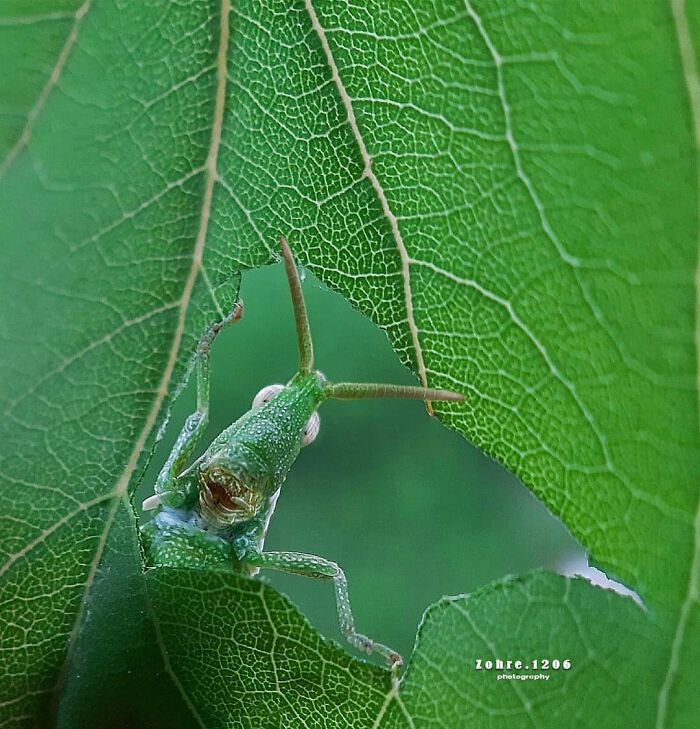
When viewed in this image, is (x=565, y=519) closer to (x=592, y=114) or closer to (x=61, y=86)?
(x=592, y=114)

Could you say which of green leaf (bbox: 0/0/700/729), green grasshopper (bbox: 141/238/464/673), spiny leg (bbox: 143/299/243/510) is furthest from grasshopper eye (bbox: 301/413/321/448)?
green leaf (bbox: 0/0/700/729)

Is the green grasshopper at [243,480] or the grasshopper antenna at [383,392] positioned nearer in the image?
the grasshopper antenna at [383,392]

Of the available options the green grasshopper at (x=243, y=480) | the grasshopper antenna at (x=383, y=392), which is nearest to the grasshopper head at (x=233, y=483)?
the green grasshopper at (x=243, y=480)

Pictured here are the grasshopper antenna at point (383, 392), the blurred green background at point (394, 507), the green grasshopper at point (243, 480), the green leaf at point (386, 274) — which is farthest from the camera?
the blurred green background at point (394, 507)

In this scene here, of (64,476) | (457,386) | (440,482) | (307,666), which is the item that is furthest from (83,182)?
(440,482)

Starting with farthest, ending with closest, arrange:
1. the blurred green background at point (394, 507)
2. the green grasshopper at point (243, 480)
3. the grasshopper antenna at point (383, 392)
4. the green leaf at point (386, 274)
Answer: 1. the blurred green background at point (394, 507)
2. the green grasshopper at point (243, 480)
3. the grasshopper antenna at point (383, 392)
4. the green leaf at point (386, 274)

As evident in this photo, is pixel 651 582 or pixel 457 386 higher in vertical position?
pixel 457 386

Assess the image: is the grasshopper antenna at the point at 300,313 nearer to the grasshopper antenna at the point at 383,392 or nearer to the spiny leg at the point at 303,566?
the grasshopper antenna at the point at 383,392

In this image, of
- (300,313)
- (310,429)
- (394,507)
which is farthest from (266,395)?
(394,507)

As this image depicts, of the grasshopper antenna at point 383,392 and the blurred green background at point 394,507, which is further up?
the grasshopper antenna at point 383,392
